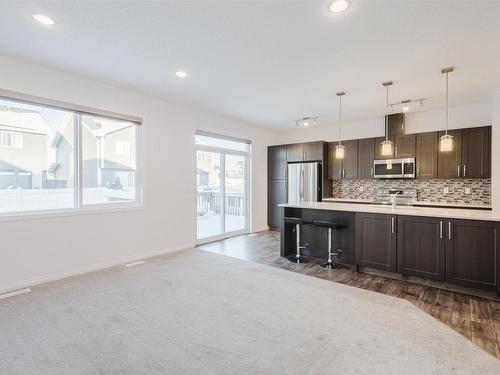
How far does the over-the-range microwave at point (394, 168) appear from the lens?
5.18 meters

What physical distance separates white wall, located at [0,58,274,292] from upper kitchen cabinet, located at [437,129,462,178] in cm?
410

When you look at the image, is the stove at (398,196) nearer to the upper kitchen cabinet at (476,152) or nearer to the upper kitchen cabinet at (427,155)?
the upper kitchen cabinet at (427,155)

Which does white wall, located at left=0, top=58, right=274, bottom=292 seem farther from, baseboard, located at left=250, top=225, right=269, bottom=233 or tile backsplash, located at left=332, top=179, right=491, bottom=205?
tile backsplash, located at left=332, top=179, right=491, bottom=205

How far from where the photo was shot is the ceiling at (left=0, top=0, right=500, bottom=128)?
2213 millimetres

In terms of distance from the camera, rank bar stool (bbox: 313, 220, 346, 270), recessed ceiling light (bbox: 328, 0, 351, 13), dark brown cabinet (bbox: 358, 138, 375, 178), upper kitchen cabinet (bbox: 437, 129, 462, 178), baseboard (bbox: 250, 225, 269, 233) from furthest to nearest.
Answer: baseboard (bbox: 250, 225, 269, 233) < dark brown cabinet (bbox: 358, 138, 375, 178) < upper kitchen cabinet (bbox: 437, 129, 462, 178) < bar stool (bbox: 313, 220, 346, 270) < recessed ceiling light (bbox: 328, 0, 351, 13)

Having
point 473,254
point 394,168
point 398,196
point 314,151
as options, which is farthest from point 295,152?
point 473,254

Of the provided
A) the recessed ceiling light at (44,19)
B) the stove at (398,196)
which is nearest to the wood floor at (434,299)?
the stove at (398,196)

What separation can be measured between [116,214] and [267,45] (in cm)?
320

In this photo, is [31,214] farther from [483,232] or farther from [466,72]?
[466,72]

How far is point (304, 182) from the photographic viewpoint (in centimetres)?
627

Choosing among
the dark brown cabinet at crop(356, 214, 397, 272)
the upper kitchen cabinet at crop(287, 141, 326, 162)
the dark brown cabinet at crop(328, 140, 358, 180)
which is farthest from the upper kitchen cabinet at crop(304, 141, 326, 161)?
the dark brown cabinet at crop(356, 214, 397, 272)

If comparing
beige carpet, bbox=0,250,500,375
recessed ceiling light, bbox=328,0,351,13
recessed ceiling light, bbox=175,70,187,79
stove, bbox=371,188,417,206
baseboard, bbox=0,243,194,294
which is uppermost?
recessed ceiling light, bbox=175,70,187,79

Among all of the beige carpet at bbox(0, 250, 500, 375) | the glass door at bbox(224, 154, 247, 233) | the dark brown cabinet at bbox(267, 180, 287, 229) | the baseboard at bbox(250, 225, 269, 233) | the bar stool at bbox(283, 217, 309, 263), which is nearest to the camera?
the beige carpet at bbox(0, 250, 500, 375)

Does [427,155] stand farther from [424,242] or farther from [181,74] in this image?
[181,74]
